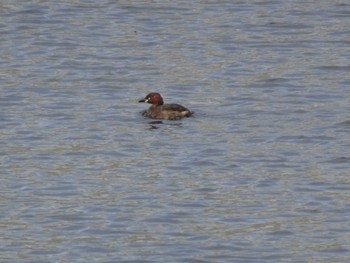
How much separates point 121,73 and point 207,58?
56.9 inches

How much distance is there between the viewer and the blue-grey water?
1445 cm

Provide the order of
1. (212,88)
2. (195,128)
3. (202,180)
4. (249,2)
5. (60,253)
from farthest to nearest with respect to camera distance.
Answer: (249,2) → (212,88) → (195,128) → (202,180) → (60,253)

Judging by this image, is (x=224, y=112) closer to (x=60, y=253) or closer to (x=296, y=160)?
(x=296, y=160)

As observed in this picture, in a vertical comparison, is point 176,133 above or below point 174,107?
below

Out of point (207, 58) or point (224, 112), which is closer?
point (224, 112)

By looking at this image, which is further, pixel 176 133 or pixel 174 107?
pixel 174 107

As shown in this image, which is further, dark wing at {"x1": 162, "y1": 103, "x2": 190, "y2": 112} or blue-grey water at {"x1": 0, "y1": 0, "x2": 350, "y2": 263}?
dark wing at {"x1": 162, "y1": 103, "x2": 190, "y2": 112}

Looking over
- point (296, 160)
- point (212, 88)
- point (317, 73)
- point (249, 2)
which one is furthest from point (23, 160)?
point (249, 2)

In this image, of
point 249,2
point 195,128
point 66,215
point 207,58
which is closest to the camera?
point 66,215

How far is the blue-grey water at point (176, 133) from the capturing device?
569 inches

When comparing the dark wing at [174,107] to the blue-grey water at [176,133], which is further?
the dark wing at [174,107]

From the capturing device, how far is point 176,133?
18750 mm

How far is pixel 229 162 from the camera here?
674 inches

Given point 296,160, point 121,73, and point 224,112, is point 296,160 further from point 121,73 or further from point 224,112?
point 121,73
